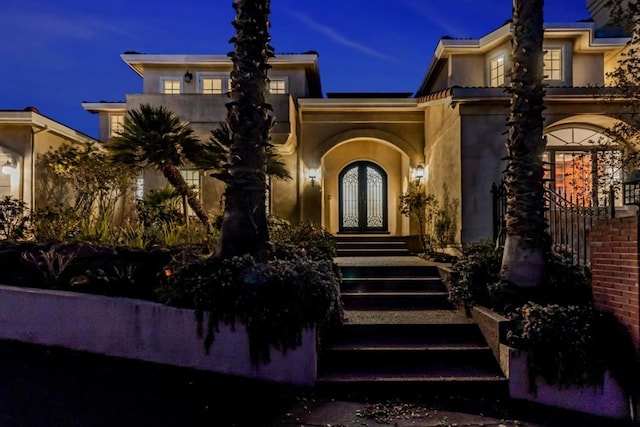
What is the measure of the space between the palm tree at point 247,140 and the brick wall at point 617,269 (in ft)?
13.3

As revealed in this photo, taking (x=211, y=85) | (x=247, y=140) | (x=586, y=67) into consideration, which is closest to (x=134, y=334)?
(x=247, y=140)

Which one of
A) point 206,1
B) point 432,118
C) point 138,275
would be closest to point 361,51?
point 206,1

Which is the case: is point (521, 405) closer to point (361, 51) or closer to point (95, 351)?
point (95, 351)

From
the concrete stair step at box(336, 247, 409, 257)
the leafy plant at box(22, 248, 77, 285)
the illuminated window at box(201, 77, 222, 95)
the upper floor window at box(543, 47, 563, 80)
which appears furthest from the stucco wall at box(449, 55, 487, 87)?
the leafy plant at box(22, 248, 77, 285)

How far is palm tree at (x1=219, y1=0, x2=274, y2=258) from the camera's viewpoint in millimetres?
6203

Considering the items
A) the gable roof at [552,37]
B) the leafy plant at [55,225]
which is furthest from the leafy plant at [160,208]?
the gable roof at [552,37]

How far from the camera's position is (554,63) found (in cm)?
1375

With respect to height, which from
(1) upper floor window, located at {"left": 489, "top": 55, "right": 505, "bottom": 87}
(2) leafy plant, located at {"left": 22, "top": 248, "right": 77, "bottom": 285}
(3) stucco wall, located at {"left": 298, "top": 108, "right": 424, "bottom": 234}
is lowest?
(2) leafy plant, located at {"left": 22, "top": 248, "right": 77, "bottom": 285}

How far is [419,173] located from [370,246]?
3.29 meters

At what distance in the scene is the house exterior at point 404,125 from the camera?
10.7 m

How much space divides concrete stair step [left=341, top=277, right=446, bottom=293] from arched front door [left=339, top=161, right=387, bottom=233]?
8.34 metres

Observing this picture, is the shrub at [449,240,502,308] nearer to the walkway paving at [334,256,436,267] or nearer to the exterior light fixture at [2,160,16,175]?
the walkway paving at [334,256,436,267]

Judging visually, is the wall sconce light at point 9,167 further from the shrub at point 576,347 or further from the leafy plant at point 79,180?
the shrub at point 576,347

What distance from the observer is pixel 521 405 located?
4.86 metres
